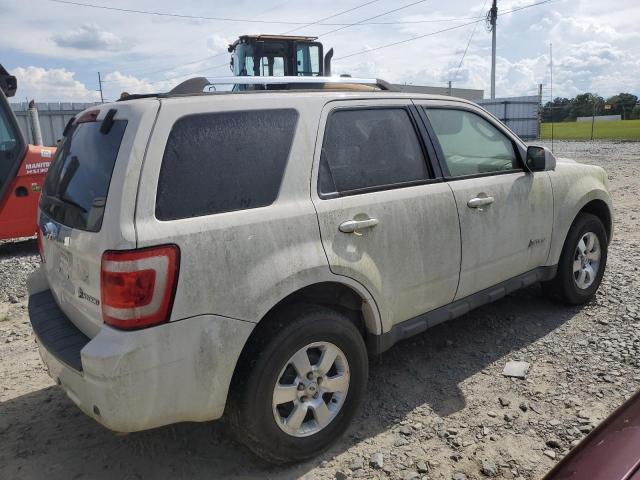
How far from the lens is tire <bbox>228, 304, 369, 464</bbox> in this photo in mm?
2614

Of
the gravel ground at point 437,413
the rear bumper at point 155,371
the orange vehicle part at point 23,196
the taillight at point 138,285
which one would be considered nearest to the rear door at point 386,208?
the gravel ground at point 437,413

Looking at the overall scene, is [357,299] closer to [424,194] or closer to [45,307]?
[424,194]

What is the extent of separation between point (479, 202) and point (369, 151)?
93 cm

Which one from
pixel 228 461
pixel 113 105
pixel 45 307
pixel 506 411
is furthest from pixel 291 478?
pixel 113 105

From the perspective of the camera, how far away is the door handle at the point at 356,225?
2928mm

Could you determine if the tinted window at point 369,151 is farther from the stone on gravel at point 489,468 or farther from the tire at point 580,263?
the tire at point 580,263

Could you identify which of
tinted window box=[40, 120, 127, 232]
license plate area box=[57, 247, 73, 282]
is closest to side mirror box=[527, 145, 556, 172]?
tinted window box=[40, 120, 127, 232]

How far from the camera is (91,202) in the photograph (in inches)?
100

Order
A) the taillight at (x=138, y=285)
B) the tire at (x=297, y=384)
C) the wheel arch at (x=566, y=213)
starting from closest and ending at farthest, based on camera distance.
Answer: the taillight at (x=138, y=285), the tire at (x=297, y=384), the wheel arch at (x=566, y=213)

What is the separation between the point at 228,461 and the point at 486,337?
2.37 metres

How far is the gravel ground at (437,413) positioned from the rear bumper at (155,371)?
0.63 metres

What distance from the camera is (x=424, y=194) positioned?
3.40 meters

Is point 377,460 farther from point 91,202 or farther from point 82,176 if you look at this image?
point 82,176

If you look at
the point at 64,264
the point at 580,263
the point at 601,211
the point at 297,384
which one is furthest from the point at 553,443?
the point at 64,264
